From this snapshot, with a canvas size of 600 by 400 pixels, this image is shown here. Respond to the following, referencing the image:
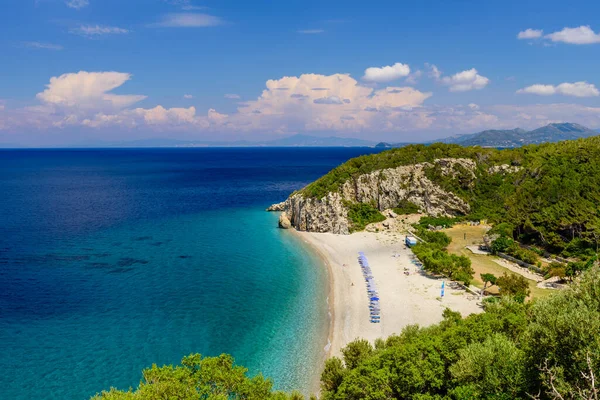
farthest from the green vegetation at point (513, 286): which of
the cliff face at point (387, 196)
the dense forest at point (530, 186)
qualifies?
the cliff face at point (387, 196)

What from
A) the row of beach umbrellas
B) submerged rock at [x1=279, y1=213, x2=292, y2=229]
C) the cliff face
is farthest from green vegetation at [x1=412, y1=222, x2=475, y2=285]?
submerged rock at [x1=279, y1=213, x2=292, y2=229]

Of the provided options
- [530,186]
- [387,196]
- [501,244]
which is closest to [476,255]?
[501,244]

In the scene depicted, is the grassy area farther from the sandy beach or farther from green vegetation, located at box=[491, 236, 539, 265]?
the sandy beach

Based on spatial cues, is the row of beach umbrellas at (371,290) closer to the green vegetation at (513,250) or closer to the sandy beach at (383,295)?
the sandy beach at (383,295)

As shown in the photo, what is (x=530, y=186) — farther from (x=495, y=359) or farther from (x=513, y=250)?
(x=495, y=359)

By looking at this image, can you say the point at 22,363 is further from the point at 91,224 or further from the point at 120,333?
the point at 91,224
